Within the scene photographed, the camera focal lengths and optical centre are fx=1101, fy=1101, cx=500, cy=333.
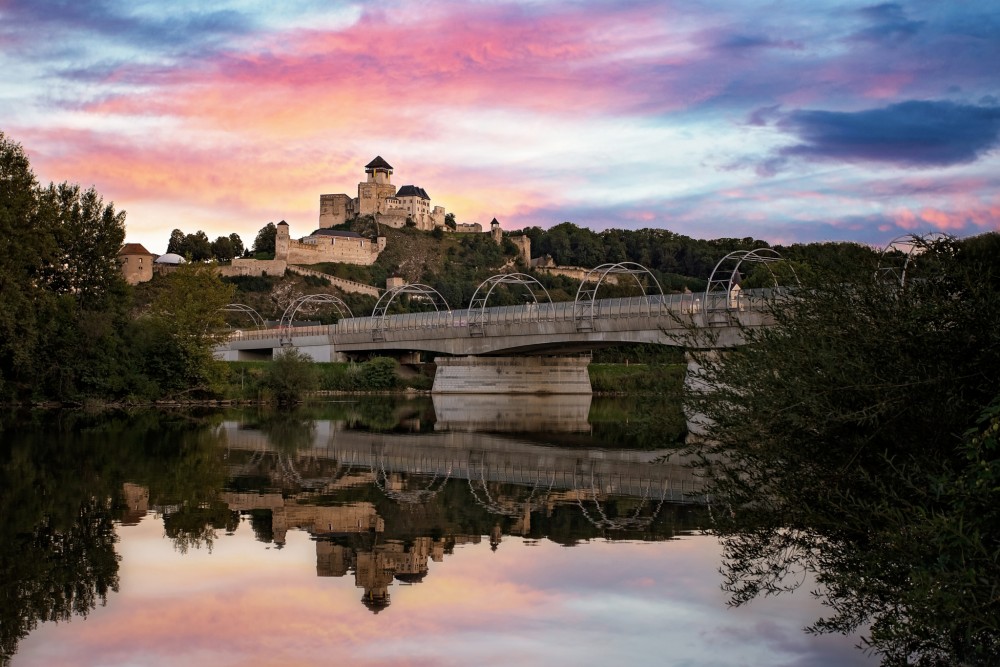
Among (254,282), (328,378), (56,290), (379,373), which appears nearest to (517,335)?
(379,373)

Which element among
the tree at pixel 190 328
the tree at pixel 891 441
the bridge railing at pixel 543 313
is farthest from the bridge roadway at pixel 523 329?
the tree at pixel 891 441

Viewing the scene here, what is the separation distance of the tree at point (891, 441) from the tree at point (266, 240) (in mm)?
169101

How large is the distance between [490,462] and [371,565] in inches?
632

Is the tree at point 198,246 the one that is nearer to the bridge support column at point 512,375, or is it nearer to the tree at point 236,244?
the tree at point 236,244

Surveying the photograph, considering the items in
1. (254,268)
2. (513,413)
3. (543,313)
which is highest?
(254,268)

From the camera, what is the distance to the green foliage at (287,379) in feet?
208

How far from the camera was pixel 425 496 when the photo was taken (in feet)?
83.1

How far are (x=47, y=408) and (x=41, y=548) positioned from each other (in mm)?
40694

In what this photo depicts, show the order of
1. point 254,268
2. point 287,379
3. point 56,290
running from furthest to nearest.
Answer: point 254,268, point 287,379, point 56,290

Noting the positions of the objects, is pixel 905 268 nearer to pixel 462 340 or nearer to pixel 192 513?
pixel 192 513

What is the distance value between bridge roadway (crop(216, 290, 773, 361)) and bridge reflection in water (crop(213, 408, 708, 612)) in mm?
10648

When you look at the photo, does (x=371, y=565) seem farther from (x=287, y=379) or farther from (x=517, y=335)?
(x=517, y=335)

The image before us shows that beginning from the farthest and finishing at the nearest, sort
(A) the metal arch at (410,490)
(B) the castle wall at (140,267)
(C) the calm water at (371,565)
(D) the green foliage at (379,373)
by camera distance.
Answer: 1. (B) the castle wall at (140,267)
2. (D) the green foliage at (379,373)
3. (A) the metal arch at (410,490)
4. (C) the calm water at (371,565)

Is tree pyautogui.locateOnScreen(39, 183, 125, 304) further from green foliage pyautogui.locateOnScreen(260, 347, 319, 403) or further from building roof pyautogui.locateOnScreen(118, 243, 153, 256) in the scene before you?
building roof pyautogui.locateOnScreen(118, 243, 153, 256)
